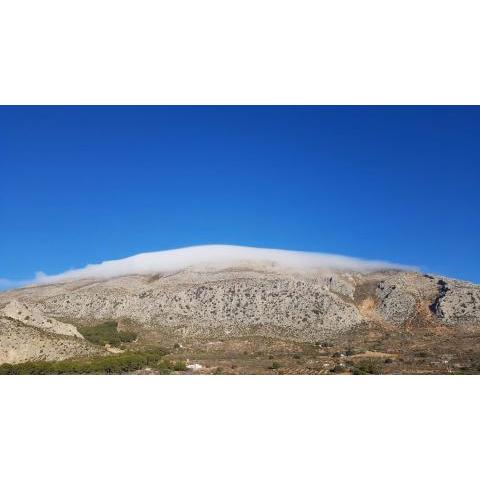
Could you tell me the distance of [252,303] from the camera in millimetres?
43344

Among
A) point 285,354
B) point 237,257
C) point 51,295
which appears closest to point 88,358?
point 285,354

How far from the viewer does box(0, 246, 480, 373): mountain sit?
128ft

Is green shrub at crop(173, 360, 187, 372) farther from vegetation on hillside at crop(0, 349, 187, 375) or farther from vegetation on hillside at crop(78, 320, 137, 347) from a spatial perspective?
vegetation on hillside at crop(78, 320, 137, 347)

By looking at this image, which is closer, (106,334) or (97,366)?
(97,366)

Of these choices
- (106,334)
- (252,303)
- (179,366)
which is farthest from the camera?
(252,303)

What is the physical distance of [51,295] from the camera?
44.4 metres

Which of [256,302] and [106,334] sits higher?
[256,302]

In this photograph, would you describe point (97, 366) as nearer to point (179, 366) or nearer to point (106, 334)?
point (179, 366)

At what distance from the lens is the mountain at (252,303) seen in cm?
3894

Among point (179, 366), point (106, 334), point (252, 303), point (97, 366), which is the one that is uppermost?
point (252, 303)

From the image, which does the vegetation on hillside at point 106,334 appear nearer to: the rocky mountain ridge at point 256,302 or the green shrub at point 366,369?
the rocky mountain ridge at point 256,302

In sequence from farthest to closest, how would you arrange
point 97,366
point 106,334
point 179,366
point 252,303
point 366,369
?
point 252,303
point 106,334
point 366,369
point 179,366
point 97,366

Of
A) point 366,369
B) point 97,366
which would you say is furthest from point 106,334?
point 366,369
